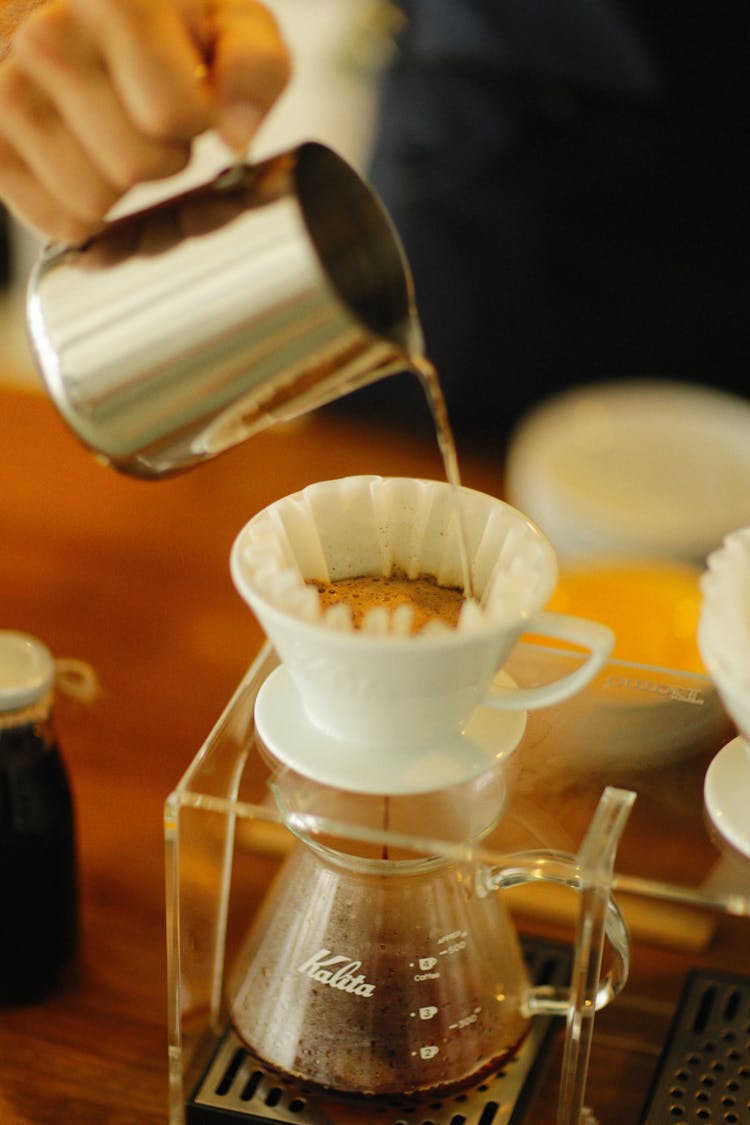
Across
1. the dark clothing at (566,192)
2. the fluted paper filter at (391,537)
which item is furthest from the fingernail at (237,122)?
the dark clothing at (566,192)

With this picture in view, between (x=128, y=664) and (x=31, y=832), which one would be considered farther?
(x=128, y=664)

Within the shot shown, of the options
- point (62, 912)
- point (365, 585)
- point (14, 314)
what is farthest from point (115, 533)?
point (14, 314)

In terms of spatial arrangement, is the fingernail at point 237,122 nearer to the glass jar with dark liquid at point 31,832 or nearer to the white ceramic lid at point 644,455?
the glass jar with dark liquid at point 31,832

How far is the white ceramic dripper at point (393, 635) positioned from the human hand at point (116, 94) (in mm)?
196

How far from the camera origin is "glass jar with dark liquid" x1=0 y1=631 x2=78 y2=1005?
0.85m

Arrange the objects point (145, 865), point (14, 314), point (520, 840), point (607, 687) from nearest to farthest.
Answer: point (520, 840), point (607, 687), point (145, 865), point (14, 314)

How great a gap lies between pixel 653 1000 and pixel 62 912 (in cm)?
38

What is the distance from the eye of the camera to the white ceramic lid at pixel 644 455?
1.43 m

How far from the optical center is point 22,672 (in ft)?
2.79

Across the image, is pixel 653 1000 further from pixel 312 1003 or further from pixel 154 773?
pixel 154 773

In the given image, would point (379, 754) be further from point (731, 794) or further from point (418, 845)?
point (731, 794)

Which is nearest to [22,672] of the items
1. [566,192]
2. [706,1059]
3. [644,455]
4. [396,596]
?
[396,596]

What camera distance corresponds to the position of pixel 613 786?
0.78 metres

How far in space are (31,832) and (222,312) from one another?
0.37 m
